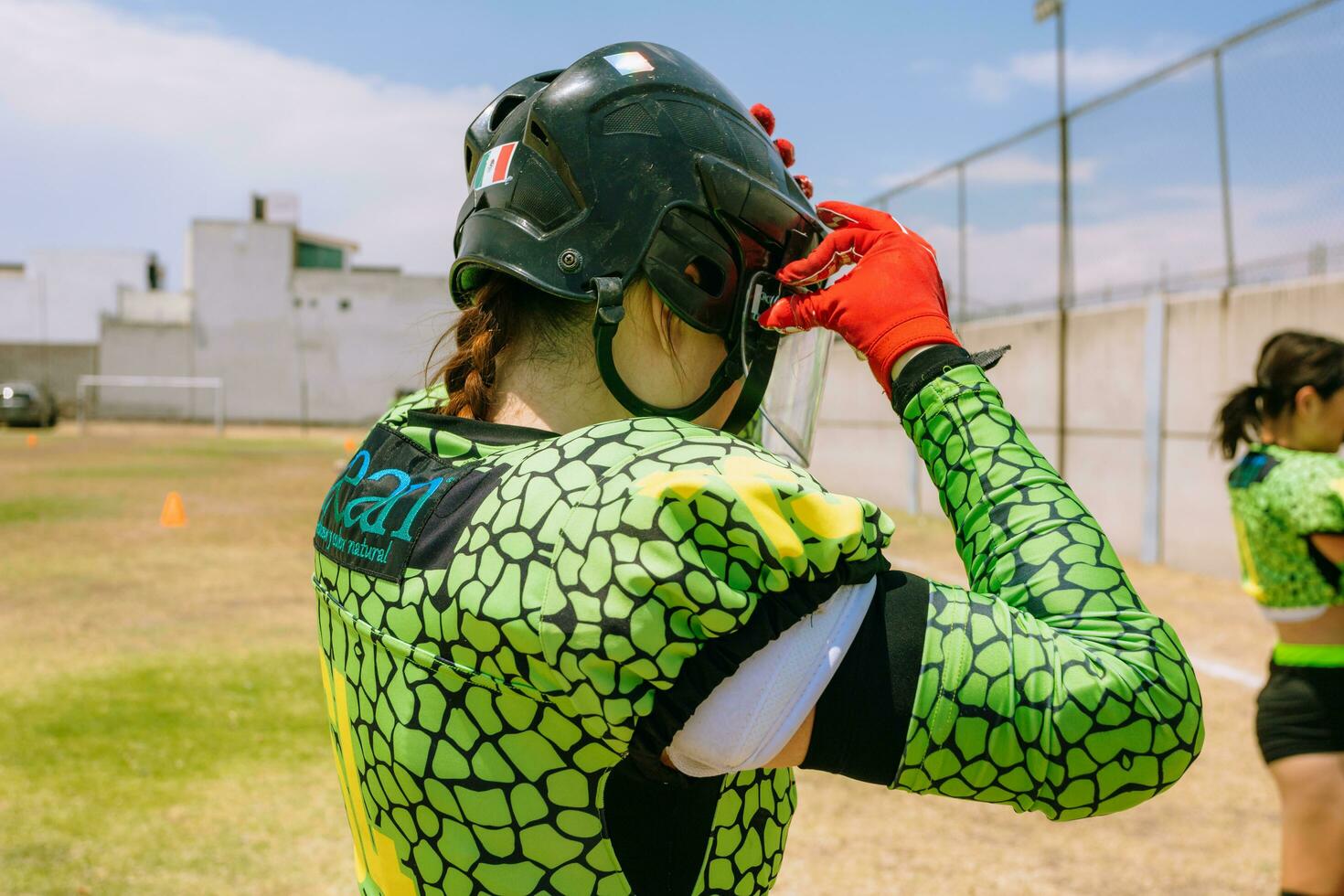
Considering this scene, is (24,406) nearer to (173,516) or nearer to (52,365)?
(52,365)

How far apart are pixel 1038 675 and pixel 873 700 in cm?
18

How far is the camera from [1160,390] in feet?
→ 40.8

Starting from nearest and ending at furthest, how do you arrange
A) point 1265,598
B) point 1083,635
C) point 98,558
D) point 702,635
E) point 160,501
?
point 702,635
point 1083,635
point 1265,598
point 98,558
point 160,501

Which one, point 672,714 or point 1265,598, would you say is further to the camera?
point 1265,598

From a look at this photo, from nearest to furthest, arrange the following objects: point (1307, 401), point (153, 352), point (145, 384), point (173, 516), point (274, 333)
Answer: point (1307, 401) < point (173, 516) < point (145, 384) < point (153, 352) < point (274, 333)

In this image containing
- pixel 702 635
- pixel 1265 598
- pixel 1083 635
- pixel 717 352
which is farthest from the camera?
pixel 1265 598

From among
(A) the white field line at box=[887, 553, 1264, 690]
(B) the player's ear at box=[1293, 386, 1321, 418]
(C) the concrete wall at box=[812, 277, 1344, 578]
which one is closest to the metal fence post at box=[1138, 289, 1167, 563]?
(C) the concrete wall at box=[812, 277, 1344, 578]

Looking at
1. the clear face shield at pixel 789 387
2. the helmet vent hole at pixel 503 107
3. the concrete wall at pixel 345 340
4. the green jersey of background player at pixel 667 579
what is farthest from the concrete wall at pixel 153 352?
the green jersey of background player at pixel 667 579

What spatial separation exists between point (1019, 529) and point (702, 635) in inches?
17.2

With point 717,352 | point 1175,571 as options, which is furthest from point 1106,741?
point 1175,571

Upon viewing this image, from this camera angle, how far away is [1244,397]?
443cm

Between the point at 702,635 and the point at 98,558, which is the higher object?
the point at 702,635

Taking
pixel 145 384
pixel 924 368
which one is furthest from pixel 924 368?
pixel 145 384

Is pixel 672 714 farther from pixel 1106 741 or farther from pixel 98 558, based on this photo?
pixel 98 558
